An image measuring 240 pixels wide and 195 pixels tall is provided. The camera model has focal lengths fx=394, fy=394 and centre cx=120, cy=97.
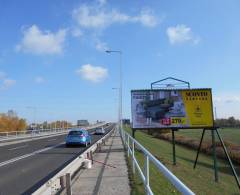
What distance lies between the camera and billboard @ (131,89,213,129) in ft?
74.2

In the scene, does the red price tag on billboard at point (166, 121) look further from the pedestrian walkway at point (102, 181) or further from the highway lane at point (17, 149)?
the highway lane at point (17, 149)

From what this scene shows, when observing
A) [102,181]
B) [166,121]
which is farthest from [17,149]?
[102,181]

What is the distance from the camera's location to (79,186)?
434 inches

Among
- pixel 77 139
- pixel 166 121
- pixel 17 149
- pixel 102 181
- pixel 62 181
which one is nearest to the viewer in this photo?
pixel 62 181

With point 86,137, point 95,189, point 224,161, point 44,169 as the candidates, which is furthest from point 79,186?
point 224,161

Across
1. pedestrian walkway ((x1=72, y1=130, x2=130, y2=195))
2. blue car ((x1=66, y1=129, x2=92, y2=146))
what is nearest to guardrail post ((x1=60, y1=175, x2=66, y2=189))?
pedestrian walkway ((x1=72, y1=130, x2=130, y2=195))

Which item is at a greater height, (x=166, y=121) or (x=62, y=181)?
(x=166, y=121)

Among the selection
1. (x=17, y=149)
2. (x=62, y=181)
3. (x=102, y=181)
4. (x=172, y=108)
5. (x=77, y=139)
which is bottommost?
(x=102, y=181)

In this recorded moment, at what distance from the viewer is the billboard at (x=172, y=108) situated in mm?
22625

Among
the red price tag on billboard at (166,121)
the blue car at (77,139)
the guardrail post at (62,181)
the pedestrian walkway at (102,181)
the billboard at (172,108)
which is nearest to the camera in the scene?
the guardrail post at (62,181)

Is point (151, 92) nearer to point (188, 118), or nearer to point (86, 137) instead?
point (188, 118)

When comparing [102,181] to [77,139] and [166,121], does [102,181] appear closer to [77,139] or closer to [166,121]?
[166,121]

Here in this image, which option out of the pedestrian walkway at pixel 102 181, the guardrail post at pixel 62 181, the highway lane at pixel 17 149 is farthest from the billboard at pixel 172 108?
the guardrail post at pixel 62 181

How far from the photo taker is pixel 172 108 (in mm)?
23156
